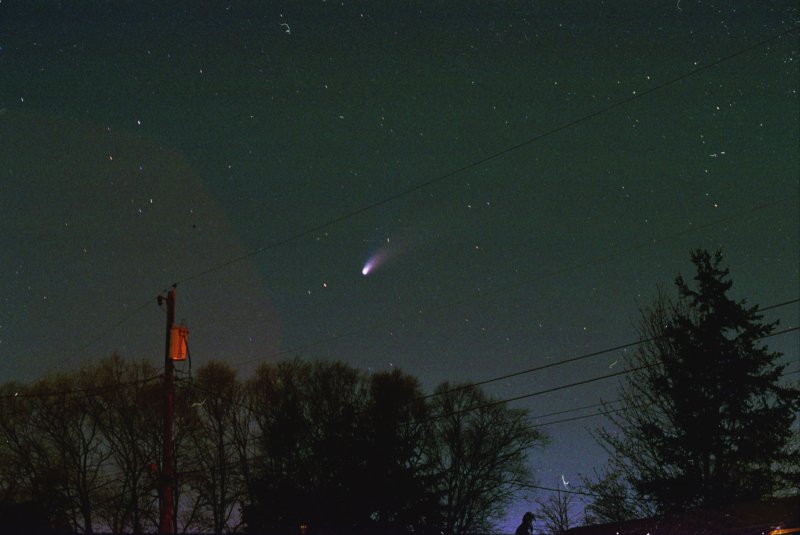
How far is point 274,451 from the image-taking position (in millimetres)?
38438

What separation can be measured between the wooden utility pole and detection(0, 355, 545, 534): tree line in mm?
13710

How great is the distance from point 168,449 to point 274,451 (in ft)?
63.4

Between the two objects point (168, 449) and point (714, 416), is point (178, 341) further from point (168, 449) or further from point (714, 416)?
point (714, 416)

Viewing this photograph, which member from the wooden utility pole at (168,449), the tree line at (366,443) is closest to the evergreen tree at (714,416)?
the tree line at (366,443)

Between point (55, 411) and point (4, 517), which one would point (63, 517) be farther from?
point (4, 517)

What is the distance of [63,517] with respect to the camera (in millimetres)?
35406

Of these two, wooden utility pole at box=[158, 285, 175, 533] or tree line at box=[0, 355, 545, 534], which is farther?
tree line at box=[0, 355, 545, 534]

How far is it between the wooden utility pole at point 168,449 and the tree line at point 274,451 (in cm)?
1371

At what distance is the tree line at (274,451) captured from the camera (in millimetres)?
35375

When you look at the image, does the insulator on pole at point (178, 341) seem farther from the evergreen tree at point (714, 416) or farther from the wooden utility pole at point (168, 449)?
the evergreen tree at point (714, 416)

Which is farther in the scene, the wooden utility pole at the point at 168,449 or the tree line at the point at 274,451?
the tree line at the point at 274,451

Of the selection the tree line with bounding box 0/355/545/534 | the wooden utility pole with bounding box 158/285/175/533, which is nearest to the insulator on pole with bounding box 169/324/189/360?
the wooden utility pole with bounding box 158/285/175/533

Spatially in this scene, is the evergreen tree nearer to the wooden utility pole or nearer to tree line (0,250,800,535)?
tree line (0,250,800,535)

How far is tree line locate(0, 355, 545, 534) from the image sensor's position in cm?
3538
